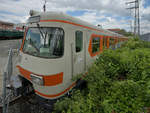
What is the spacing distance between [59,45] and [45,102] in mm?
1675

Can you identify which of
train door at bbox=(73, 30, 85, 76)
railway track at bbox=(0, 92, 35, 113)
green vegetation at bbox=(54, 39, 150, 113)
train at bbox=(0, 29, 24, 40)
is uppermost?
train at bbox=(0, 29, 24, 40)

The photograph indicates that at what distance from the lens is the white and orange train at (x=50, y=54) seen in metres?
2.69

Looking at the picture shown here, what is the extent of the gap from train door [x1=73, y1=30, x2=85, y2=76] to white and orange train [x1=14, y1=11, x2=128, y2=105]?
0.03 meters

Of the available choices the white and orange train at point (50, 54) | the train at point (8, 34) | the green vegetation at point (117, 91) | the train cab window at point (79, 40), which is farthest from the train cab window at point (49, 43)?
the train at point (8, 34)

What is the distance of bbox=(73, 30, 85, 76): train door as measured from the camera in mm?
3481

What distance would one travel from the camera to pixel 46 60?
106 inches

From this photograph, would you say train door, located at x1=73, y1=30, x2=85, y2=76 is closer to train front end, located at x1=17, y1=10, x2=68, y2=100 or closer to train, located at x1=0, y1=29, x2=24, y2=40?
train front end, located at x1=17, y1=10, x2=68, y2=100

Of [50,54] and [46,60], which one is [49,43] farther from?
[46,60]

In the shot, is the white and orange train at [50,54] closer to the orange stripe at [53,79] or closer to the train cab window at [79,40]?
the orange stripe at [53,79]

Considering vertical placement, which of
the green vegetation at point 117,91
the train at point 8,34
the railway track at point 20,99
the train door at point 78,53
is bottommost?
the railway track at point 20,99

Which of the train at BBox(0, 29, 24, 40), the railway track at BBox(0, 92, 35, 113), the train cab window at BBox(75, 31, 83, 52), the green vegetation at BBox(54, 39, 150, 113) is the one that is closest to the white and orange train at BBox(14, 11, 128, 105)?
the train cab window at BBox(75, 31, 83, 52)

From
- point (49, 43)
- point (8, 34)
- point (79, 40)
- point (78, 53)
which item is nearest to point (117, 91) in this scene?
point (78, 53)

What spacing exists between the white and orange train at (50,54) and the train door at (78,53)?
34mm

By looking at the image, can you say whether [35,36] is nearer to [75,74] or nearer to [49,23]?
[49,23]
